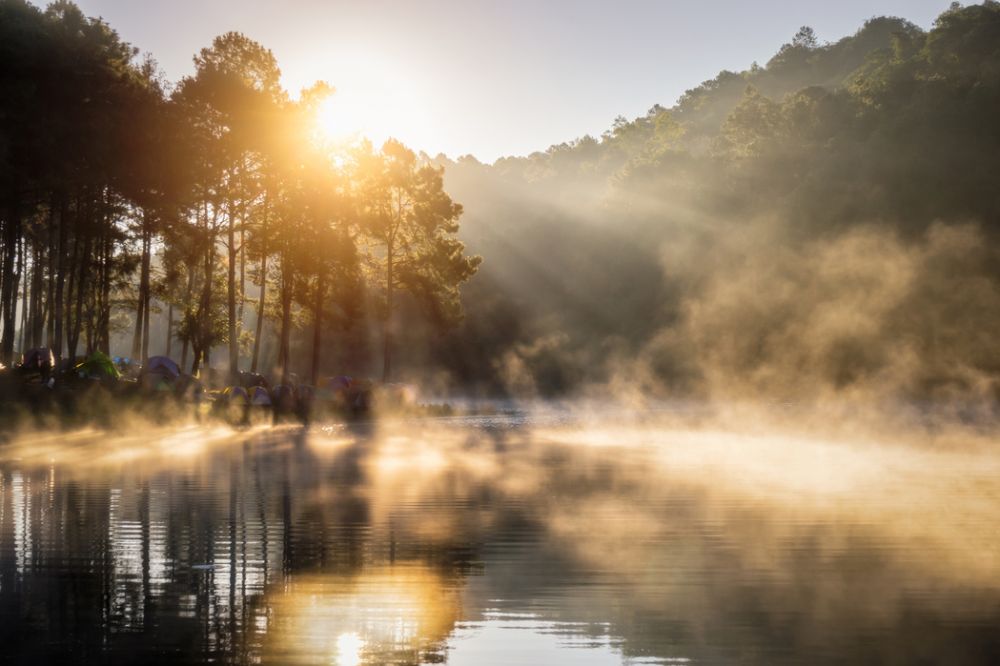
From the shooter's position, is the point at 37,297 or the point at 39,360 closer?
the point at 39,360

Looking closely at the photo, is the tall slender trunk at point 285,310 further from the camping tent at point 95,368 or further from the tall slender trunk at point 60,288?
the camping tent at point 95,368

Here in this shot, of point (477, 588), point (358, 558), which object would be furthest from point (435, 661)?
point (358, 558)

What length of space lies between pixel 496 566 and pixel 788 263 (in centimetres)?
10525

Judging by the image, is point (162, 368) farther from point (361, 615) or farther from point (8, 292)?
point (361, 615)

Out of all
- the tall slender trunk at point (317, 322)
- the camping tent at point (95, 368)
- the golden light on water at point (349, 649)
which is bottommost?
the golden light on water at point (349, 649)

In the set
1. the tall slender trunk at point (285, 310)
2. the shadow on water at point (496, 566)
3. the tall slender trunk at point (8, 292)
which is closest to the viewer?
the shadow on water at point (496, 566)

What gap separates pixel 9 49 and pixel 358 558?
34.7 metres

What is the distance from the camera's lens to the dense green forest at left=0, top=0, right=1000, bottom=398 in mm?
48031

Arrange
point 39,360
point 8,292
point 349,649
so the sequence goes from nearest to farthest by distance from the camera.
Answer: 1. point 349,649
2. point 8,292
3. point 39,360

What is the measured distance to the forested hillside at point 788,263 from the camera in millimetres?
100188

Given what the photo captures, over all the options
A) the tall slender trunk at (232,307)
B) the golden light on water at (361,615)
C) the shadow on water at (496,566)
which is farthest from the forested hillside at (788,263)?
the golden light on water at (361,615)

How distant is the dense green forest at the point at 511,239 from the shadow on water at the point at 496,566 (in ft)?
89.7

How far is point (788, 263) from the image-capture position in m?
112

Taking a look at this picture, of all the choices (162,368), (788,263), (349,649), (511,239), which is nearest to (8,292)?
(162,368)
